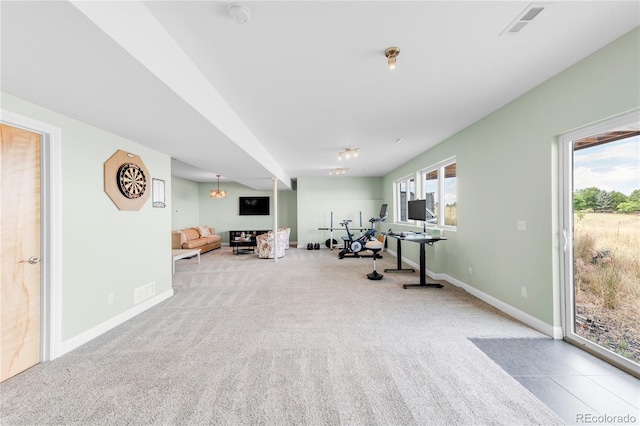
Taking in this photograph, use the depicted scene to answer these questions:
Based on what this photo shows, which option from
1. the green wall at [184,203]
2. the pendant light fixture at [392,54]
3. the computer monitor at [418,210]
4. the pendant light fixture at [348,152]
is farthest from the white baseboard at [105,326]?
the green wall at [184,203]

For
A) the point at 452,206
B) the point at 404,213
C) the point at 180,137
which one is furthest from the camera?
the point at 404,213

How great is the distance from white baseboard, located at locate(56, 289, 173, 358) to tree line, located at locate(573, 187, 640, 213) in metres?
5.03

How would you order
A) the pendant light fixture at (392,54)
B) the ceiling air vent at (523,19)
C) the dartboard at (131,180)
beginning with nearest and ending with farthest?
the ceiling air vent at (523,19), the pendant light fixture at (392,54), the dartboard at (131,180)

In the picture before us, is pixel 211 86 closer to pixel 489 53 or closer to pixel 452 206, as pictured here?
pixel 489 53

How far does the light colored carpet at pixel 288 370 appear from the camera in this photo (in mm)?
1677

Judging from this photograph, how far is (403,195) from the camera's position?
7.71 meters

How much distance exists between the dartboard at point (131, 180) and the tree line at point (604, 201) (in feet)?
16.1

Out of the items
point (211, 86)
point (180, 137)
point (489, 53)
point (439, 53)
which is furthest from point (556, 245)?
point (180, 137)

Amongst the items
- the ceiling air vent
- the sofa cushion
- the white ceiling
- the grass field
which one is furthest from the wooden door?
the sofa cushion

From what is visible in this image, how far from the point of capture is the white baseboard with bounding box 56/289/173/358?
247 cm

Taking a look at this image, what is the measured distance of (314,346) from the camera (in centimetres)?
249

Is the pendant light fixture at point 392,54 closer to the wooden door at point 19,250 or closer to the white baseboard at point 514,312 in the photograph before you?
the white baseboard at point 514,312

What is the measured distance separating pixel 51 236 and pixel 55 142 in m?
0.86

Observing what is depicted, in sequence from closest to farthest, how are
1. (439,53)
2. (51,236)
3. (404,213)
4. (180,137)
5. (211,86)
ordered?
(439,53) → (51,236) → (211,86) → (180,137) → (404,213)
